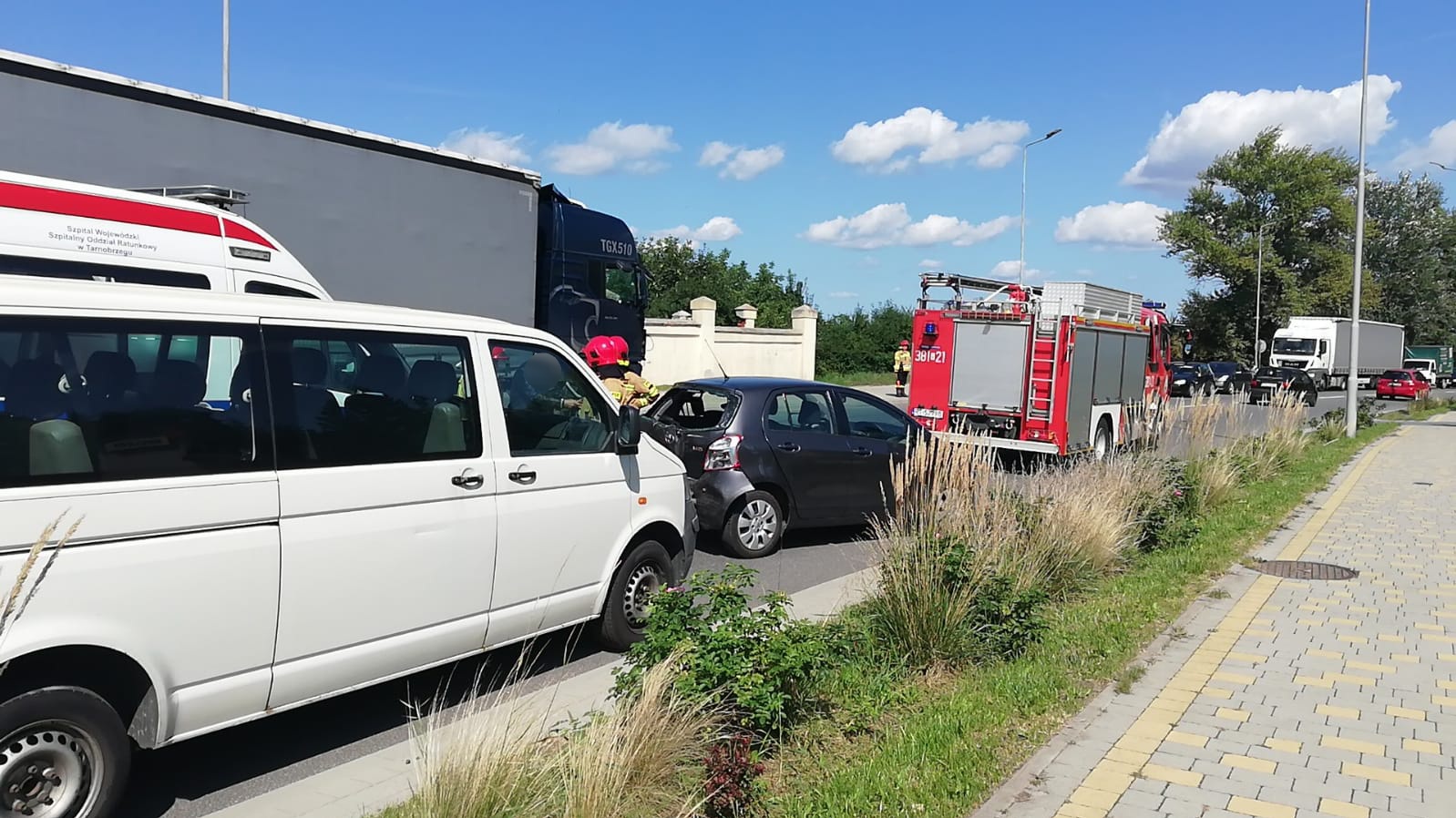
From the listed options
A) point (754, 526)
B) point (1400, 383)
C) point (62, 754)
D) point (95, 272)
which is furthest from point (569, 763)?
point (1400, 383)

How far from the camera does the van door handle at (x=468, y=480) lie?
4.77m

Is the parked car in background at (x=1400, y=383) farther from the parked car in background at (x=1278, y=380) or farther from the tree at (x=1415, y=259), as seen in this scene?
the tree at (x=1415, y=259)

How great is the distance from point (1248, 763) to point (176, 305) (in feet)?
15.3

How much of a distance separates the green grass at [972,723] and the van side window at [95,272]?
4719 millimetres

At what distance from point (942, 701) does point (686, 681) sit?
1.51m

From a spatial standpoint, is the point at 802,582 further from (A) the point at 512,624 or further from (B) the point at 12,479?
(B) the point at 12,479

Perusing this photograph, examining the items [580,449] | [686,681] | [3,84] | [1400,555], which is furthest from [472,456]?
[1400,555]

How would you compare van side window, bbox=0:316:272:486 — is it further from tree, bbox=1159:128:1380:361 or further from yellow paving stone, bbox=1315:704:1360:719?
tree, bbox=1159:128:1380:361

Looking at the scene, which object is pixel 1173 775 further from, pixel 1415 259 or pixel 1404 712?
pixel 1415 259

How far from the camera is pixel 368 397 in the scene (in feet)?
14.9

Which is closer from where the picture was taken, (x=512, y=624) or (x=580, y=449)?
(x=512, y=624)

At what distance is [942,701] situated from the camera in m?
4.95

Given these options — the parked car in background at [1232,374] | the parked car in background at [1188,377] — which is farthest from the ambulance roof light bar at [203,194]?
the parked car in background at [1232,374]

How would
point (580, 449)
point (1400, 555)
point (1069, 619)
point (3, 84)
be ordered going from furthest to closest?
point (1400, 555), point (3, 84), point (1069, 619), point (580, 449)
